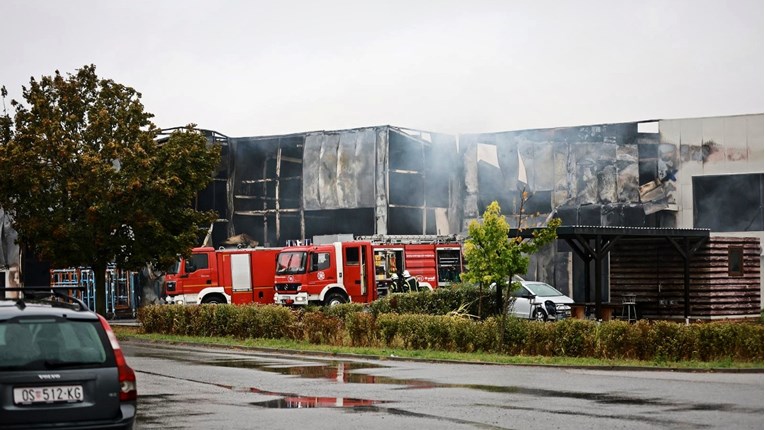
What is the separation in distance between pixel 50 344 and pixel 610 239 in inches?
1006

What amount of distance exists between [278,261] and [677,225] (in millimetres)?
16825

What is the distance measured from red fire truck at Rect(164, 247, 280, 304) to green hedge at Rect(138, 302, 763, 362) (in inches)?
362

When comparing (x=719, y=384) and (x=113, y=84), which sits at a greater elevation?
(x=113, y=84)

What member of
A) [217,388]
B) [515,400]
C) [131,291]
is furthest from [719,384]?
[131,291]

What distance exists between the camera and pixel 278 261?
139 ft

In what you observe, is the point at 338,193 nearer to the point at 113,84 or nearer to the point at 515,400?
the point at 113,84

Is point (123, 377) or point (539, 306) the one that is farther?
point (539, 306)

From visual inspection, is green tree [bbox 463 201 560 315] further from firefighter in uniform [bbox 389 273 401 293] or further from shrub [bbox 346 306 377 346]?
firefighter in uniform [bbox 389 273 401 293]

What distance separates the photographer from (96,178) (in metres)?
32.3

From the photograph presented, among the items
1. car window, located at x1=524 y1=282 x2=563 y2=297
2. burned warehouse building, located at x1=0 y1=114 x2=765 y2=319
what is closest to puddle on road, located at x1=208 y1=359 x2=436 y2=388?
car window, located at x1=524 y1=282 x2=563 y2=297

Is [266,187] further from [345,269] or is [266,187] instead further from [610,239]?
[610,239]

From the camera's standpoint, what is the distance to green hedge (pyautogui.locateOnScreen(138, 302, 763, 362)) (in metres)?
21.3

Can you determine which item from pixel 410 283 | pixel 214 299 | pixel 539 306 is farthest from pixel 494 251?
pixel 214 299

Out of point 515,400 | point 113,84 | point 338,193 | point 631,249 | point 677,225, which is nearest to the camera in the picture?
point 515,400
